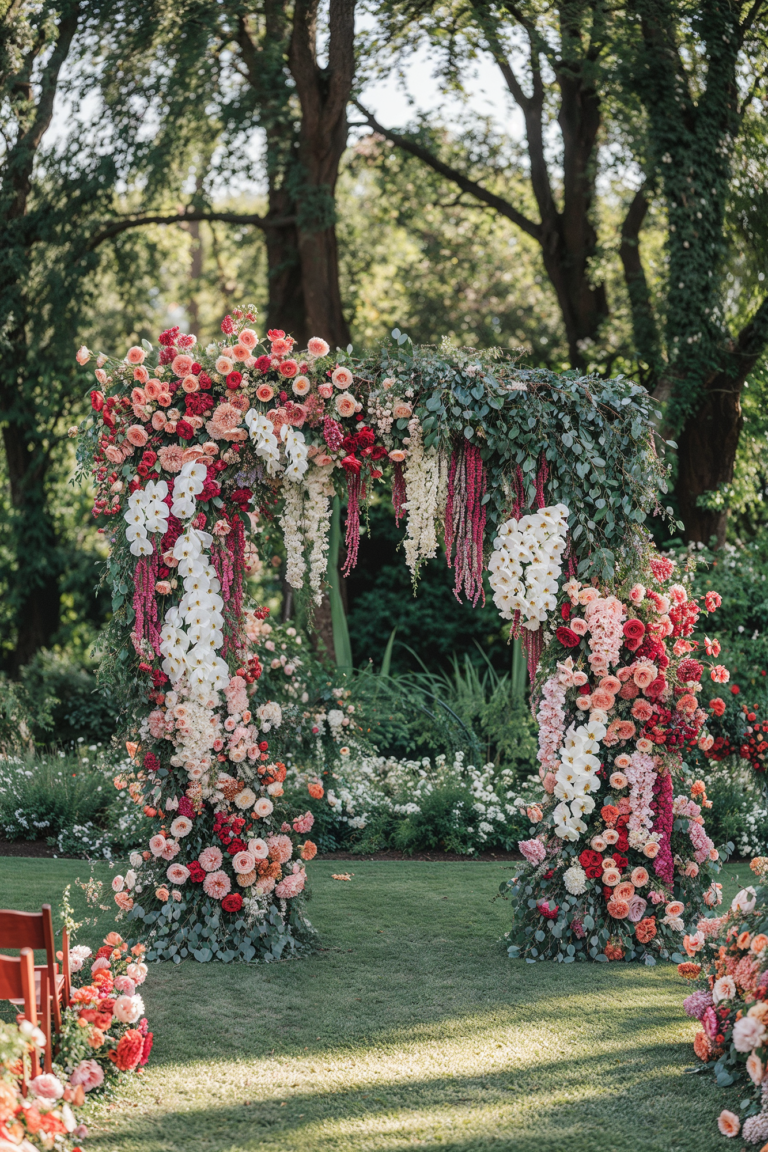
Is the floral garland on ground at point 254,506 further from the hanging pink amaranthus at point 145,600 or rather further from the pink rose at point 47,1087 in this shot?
the pink rose at point 47,1087

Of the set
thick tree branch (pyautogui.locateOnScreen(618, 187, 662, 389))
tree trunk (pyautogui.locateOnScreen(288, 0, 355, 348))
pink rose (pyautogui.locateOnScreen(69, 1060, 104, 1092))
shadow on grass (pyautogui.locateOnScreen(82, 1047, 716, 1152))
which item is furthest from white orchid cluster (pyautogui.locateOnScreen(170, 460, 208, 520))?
thick tree branch (pyautogui.locateOnScreen(618, 187, 662, 389))

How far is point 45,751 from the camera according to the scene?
30.1ft

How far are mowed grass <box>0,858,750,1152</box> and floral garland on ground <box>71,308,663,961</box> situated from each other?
0.51m

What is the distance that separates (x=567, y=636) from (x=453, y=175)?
8.54m

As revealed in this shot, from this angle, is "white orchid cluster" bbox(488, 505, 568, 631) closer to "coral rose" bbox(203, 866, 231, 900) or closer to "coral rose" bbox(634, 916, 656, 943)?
"coral rose" bbox(634, 916, 656, 943)

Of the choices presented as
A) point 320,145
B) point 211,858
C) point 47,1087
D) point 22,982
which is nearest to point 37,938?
point 22,982

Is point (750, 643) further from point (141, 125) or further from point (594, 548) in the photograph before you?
point (141, 125)

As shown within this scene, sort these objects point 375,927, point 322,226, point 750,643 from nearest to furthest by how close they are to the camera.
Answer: point 375,927
point 750,643
point 322,226

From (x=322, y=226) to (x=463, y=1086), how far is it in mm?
8521

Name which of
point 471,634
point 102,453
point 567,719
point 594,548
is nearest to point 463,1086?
point 567,719

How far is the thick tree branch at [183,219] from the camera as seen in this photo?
10.7 meters

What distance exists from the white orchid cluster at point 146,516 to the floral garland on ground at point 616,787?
1.81m

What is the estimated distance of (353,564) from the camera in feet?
14.3

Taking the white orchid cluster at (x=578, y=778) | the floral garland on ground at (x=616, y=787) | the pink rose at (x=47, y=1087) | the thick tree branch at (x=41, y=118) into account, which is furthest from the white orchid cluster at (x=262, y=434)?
the thick tree branch at (x=41, y=118)
